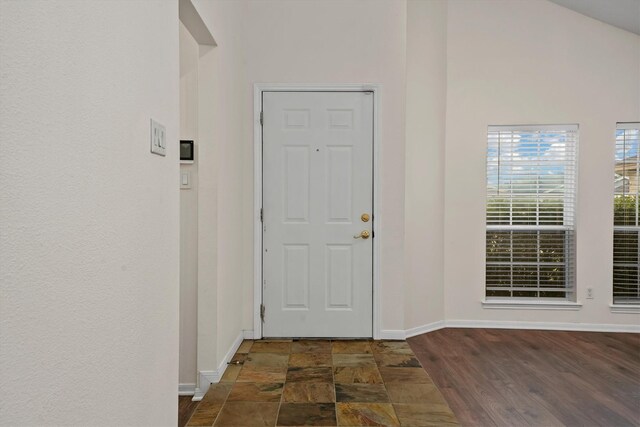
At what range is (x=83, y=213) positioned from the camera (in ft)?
3.42

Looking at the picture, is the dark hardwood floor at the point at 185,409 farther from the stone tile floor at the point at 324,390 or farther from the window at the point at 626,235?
the window at the point at 626,235

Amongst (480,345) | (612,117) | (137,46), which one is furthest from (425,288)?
(137,46)

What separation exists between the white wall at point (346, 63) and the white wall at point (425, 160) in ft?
1.28

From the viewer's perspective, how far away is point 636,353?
335 cm

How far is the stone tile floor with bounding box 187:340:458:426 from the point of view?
215 cm

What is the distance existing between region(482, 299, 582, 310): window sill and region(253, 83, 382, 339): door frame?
140cm

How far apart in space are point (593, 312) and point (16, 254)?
4714 millimetres

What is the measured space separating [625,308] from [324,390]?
11.0ft

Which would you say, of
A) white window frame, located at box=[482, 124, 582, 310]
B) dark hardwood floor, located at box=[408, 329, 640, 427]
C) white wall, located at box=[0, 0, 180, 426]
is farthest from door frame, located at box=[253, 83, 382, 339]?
white wall, located at box=[0, 0, 180, 426]

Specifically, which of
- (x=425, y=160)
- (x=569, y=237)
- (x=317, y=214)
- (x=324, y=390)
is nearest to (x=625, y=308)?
(x=569, y=237)

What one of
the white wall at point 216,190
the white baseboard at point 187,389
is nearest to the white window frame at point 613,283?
the white wall at point 216,190

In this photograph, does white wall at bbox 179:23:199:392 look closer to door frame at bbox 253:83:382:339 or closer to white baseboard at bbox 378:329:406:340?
door frame at bbox 253:83:382:339

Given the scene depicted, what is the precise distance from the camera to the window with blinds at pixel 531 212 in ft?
13.3

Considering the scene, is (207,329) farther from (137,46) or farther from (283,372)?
(137,46)
